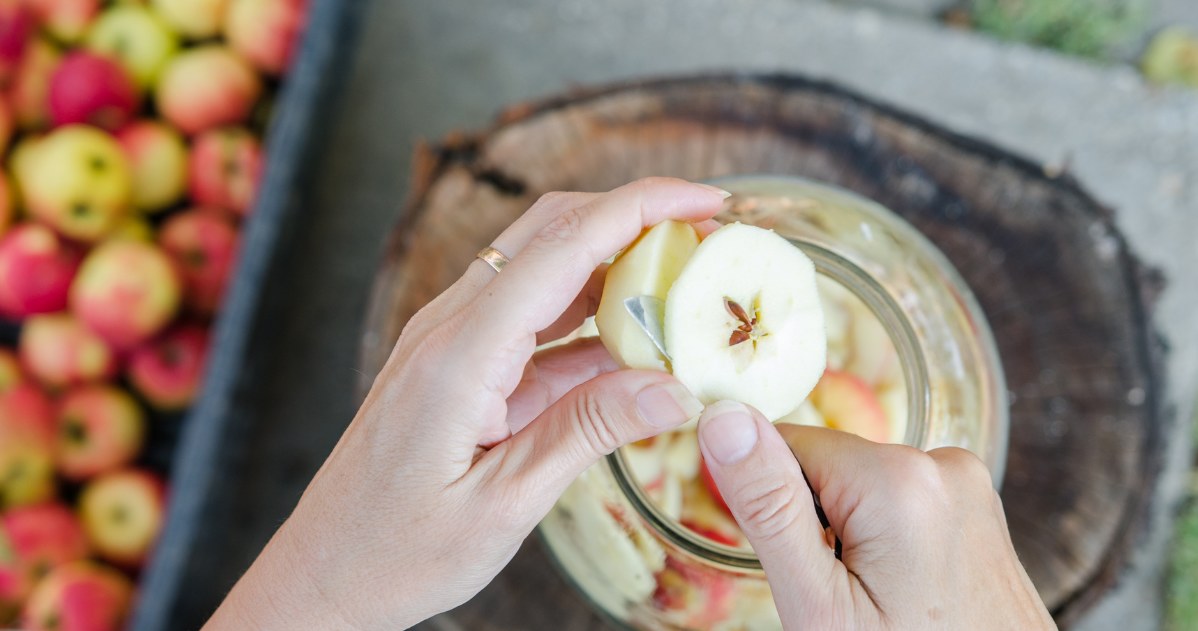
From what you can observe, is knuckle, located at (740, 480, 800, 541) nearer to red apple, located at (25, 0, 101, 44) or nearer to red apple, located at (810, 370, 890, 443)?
red apple, located at (810, 370, 890, 443)

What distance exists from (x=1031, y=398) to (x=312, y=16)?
0.93 m

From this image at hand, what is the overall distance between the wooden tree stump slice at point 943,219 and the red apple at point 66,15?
58cm

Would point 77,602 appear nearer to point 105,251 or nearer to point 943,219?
point 105,251

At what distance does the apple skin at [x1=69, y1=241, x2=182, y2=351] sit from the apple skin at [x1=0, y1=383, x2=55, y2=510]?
0.12 m

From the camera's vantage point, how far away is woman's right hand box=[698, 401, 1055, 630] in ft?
1.61

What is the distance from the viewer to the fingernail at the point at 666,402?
512 millimetres

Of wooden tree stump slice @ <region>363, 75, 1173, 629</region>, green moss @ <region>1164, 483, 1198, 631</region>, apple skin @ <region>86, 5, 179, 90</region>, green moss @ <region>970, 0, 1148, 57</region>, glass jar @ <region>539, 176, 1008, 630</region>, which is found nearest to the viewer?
glass jar @ <region>539, 176, 1008, 630</region>

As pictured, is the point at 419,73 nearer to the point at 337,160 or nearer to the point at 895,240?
the point at 337,160

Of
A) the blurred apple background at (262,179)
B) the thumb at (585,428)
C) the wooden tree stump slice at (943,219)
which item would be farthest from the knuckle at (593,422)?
the blurred apple background at (262,179)

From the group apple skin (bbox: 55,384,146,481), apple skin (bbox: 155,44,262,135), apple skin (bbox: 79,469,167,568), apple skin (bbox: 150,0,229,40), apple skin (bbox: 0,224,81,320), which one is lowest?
apple skin (bbox: 79,469,167,568)

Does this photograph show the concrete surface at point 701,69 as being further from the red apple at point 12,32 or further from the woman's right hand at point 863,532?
the woman's right hand at point 863,532

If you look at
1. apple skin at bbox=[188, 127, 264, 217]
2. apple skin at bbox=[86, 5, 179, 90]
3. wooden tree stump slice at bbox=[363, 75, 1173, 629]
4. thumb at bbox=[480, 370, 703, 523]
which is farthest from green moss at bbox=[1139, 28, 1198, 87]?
apple skin at bbox=[86, 5, 179, 90]

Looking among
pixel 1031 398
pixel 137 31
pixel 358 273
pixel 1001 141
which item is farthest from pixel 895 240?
pixel 137 31

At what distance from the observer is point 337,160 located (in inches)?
52.4
